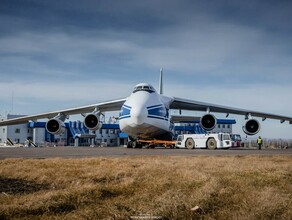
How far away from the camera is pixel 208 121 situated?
28.2 metres

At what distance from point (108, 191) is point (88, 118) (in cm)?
2200

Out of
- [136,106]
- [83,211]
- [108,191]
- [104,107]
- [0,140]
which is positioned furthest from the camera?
[0,140]

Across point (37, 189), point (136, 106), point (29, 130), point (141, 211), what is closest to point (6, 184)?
point (37, 189)

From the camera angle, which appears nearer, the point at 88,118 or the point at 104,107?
the point at 88,118

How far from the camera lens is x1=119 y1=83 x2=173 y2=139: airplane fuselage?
24.5 m

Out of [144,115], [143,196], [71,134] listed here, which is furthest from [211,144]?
[71,134]

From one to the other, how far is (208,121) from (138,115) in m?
6.74

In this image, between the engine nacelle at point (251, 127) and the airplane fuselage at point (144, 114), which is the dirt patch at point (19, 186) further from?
the engine nacelle at point (251, 127)

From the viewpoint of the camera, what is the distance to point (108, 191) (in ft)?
17.7

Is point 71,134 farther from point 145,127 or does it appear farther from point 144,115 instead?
point 144,115

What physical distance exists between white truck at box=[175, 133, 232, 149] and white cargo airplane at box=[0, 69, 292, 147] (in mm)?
1024

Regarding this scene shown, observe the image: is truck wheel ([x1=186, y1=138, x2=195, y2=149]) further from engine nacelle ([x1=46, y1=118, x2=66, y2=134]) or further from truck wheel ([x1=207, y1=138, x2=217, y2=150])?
engine nacelle ([x1=46, y1=118, x2=66, y2=134])

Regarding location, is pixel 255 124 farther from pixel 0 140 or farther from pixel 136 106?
pixel 0 140

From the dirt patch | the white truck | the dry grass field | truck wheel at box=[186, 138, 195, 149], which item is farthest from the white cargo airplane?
the dirt patch
